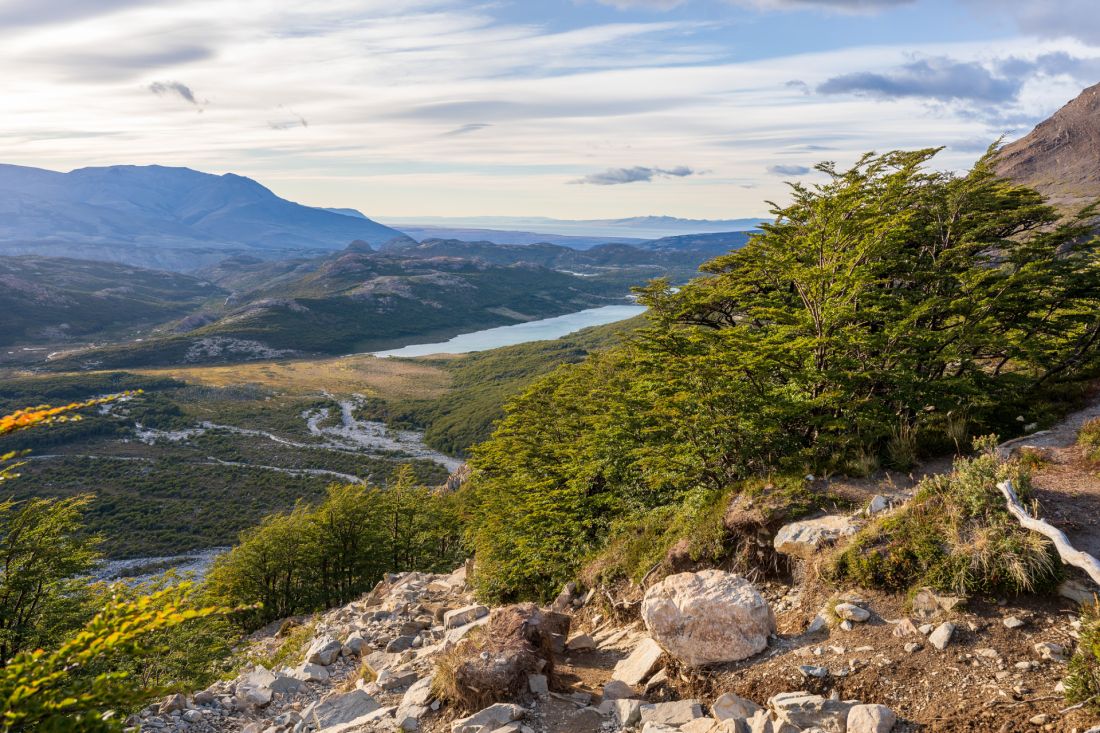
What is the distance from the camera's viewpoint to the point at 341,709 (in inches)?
440

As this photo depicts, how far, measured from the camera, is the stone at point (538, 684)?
401 inches

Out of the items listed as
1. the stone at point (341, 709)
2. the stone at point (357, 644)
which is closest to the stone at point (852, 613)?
the stone at point (341, 709)

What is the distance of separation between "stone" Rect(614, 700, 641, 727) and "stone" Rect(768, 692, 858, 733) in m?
2.08

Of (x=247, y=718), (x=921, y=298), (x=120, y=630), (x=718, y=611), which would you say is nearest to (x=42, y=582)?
(x=247, y=718)

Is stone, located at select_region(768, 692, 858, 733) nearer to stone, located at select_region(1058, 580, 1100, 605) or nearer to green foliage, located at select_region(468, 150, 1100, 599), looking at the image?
stone, located at select_region(1058, 580, 1100, 605)

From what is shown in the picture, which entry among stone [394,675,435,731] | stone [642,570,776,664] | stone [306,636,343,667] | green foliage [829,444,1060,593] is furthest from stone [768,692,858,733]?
stone [306,636,343,667]

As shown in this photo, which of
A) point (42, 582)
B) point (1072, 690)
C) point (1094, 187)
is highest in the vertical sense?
point (1094, 187)

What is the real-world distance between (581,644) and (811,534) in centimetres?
540

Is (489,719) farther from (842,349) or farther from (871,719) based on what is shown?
(842,349)

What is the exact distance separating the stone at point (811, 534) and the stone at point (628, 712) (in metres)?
4.77

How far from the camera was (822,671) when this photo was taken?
8.71m

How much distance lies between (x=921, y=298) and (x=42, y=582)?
29.3 meters

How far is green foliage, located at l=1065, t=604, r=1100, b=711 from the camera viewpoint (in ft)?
21.9

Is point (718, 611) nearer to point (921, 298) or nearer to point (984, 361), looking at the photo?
point (921, 298)
